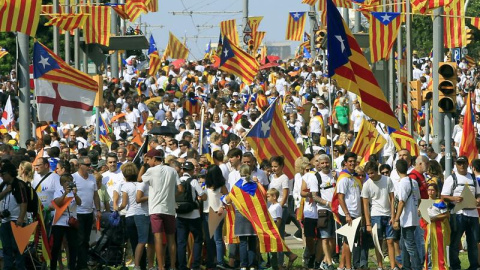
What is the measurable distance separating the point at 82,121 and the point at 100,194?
4.48 m

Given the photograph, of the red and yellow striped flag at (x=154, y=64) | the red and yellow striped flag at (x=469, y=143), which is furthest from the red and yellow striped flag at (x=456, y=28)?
the red and yellow striped flag at (x=154, y=64)

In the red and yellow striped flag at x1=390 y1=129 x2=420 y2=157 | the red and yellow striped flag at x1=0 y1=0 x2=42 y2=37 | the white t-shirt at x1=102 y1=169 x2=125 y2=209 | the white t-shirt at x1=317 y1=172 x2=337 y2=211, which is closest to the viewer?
the white t-shirt at x1=317 y1=172 x2=337 y2=211

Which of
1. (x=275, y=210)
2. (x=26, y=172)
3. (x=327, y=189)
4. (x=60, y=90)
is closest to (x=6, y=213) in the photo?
(x=26, y=172)

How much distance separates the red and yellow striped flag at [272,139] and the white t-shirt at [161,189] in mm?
4551

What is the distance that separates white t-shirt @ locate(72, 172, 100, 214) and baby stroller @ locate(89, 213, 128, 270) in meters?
0.47

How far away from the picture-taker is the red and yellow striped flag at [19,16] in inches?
914

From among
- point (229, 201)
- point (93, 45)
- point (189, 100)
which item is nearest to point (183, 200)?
point (229, 201)

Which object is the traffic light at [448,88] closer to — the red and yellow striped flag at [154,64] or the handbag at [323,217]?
the handbag at [323,217]

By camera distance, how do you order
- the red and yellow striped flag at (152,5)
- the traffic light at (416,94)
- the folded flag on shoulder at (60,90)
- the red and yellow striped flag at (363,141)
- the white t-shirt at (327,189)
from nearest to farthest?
the white t-shirt at (327,189) → the folded flag on shoulder at (60,90) → the red and yellow striped flag at (363,141) → the traffic light at (416,94) → the red and yellow striped flag at (152,5)

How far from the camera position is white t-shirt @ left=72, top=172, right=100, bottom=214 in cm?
1912

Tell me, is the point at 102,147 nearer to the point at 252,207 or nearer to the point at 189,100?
the point at 252,207

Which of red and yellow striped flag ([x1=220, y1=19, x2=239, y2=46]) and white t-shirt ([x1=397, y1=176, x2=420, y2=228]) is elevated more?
red and yellow striped flag ([x1=220, y1=19, x2=239, y2=46])

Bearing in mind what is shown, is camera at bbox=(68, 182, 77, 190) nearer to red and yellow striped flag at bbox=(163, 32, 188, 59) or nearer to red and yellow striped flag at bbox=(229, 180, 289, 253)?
red and yellow striped flag at bbox=(229, 180, 289, 253)

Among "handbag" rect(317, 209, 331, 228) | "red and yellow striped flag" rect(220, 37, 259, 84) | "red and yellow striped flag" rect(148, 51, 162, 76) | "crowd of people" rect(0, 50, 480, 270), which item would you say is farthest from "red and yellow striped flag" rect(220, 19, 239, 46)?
"handbag" rect(317, 209, 331, 228)
